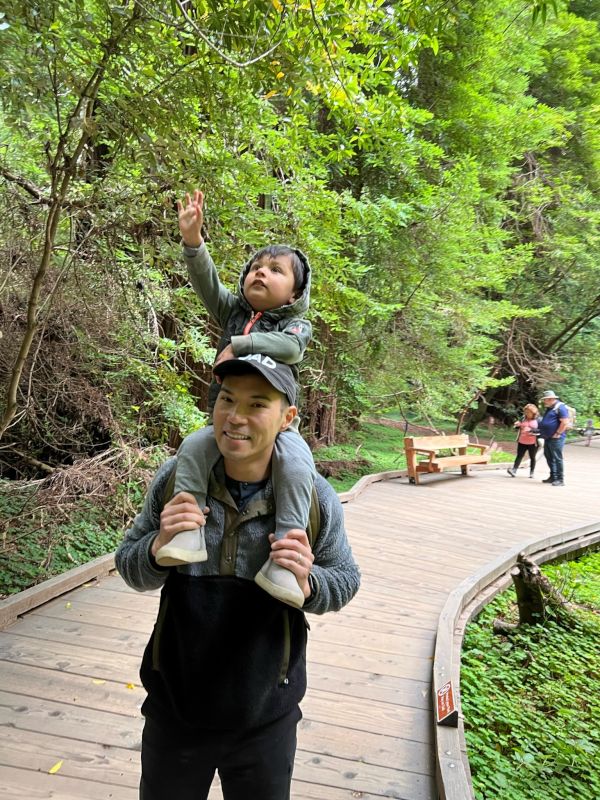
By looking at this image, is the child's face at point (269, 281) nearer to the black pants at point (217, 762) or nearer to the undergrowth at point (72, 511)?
the black pants at point (217, 762)

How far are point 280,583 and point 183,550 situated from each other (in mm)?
220

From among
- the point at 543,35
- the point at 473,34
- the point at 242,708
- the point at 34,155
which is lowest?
the point at 242,708

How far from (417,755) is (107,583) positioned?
2672mm

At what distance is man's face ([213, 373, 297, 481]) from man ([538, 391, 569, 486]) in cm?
981

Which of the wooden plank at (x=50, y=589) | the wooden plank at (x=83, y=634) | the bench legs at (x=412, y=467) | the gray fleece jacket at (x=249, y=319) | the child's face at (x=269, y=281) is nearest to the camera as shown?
the gray fleece jacket at (x=249, y=319)

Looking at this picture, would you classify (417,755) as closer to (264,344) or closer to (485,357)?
(264,344)

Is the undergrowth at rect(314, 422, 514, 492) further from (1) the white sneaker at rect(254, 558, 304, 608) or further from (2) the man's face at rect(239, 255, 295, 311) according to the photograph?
(1) the white sneaker at rect(254, 558, 304, 608)

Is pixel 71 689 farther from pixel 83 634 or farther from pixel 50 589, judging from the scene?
pixel 50 589

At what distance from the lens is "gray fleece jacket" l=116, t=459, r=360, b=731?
127 cm

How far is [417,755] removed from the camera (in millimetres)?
2553

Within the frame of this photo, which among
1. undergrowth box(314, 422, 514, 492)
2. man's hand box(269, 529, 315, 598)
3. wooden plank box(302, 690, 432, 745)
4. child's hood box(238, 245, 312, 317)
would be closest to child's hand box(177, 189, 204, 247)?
child's hood box(238, 245, 312, 317)

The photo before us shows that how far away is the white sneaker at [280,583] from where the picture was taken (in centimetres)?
117

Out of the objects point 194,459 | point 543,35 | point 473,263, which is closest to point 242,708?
point 194,459

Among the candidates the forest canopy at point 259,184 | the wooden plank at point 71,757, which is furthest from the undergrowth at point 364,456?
the wooden plank at point 71,757
